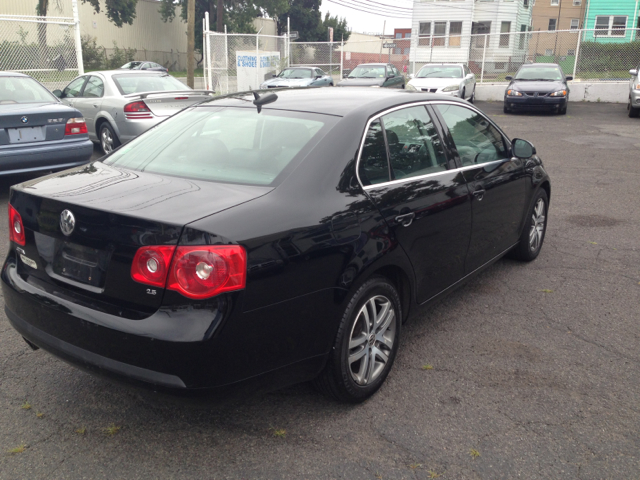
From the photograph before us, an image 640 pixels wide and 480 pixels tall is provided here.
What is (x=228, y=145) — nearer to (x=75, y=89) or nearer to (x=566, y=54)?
(x=75, y=89)

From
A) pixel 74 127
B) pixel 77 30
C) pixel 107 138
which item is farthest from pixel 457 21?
pixel 74 127

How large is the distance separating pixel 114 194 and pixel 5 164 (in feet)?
17.4

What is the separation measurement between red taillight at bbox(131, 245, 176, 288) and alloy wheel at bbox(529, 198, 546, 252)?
3.79m

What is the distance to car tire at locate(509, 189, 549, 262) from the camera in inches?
207

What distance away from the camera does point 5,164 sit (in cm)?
724

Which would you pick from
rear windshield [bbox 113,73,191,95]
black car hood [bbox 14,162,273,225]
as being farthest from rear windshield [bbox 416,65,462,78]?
black car hood [bbox 14,162,273,225]

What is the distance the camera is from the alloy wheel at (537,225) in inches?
213

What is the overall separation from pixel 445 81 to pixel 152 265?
19.1 m

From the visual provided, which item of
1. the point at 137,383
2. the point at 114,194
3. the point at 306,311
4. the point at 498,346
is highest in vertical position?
the point at 114,194

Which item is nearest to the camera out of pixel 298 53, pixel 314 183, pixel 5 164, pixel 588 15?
pixel 314 183

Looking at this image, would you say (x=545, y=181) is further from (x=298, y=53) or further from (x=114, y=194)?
(x=298, y=53)

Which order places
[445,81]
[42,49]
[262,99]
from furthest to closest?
[445,81], [42,49], [262,99]

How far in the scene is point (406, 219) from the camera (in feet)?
11.0

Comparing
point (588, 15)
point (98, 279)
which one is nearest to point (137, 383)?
point (98, 279)
